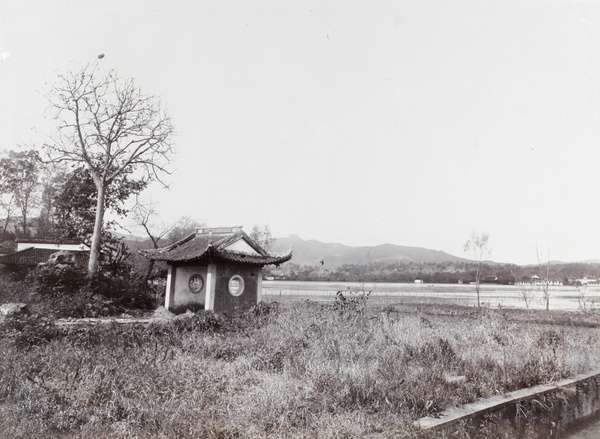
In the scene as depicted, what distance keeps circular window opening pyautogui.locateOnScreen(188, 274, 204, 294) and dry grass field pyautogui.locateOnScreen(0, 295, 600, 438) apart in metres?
6.49

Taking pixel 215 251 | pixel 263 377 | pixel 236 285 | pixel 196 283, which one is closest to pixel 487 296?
pixel 236 285

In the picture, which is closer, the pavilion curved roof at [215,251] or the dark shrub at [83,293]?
the dark shrub at [83,293]

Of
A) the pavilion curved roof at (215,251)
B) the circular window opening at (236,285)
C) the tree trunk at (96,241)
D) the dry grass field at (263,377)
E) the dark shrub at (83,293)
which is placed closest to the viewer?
the dry grass field at (263,377)

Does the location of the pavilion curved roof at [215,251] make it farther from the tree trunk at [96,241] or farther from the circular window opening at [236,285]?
the tree trunk at [96,241]

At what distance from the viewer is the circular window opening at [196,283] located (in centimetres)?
1541

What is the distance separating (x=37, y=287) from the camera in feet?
51.9

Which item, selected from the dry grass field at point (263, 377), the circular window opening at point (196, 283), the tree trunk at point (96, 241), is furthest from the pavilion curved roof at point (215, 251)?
the dry grass field at point (263, 377)

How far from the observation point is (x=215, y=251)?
1451cm

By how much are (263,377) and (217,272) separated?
9.68 m

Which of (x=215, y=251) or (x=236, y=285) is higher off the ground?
(x=215, y=251)

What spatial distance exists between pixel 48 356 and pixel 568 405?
7536 millimetres

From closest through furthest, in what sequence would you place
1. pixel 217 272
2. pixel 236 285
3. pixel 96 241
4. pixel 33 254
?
1. pixel 217 272
2. pixel 236 285
3. pixel 96 241
4. pixel 33 254

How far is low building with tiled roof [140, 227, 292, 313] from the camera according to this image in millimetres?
15000

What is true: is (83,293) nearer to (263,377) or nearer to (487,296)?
(263,377)
